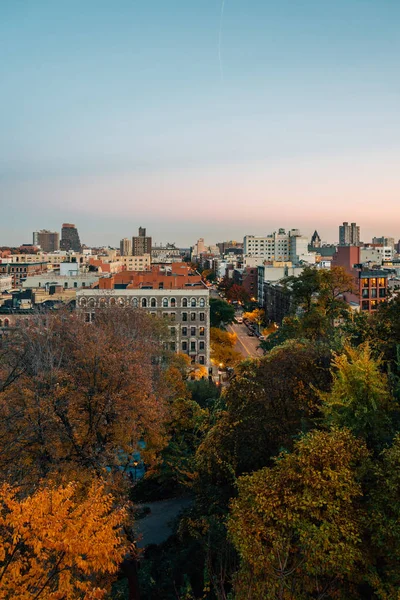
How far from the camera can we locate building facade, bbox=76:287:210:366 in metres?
59.3

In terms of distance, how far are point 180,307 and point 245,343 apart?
23.6 metres

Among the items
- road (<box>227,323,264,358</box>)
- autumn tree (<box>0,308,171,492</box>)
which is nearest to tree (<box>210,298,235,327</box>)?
road (<box>227,323,264,358</box>)

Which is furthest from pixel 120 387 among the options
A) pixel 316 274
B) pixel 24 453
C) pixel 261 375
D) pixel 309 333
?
pixel 316 274

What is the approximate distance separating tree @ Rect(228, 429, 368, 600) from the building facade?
4594 centimetres

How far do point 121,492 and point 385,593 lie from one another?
12.0 m

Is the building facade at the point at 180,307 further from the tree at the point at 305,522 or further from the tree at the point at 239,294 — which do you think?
the tree at the point at 239,294

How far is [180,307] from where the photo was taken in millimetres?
59688

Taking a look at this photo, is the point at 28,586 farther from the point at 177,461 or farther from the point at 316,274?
the point at 316,274

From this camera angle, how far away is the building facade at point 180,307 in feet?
195

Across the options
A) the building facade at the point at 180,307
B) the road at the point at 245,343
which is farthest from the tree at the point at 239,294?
the building facade at the point at 180,307

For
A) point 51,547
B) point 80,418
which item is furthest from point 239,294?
point 51,547

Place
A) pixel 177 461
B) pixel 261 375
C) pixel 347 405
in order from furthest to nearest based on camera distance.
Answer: pixel 177 461, pixel 261 375, pixel 347 405

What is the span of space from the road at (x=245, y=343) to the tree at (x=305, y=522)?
48373 mm

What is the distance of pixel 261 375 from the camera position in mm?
21609
